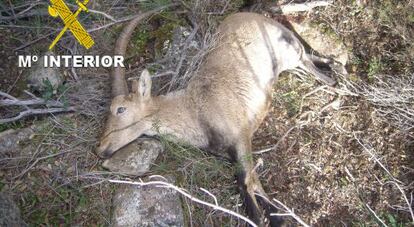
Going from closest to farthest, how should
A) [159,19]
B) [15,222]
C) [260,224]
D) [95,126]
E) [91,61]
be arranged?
[15,222] < [260,224] < [95,126] < [91,61] < [159,19]

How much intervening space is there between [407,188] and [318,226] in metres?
0.95

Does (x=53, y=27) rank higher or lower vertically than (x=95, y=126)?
higher

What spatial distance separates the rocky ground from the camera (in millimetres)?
4336

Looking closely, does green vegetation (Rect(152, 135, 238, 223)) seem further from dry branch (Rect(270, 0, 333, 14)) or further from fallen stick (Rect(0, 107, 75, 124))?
dry branch (Rect(270, 0, 333, 14))

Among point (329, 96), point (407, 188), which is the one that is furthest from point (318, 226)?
point (329, 96)

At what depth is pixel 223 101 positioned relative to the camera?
465 cm

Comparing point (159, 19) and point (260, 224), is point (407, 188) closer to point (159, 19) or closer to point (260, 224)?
point (260, 224)

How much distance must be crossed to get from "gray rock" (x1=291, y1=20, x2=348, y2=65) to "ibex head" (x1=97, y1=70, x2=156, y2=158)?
2.25 metres

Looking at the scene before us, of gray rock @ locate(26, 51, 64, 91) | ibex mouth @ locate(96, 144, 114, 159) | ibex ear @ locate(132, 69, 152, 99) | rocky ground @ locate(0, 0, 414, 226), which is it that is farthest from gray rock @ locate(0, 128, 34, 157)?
ibex ear @ locate(132, 69, 152, 99)

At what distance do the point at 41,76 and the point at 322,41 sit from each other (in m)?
3.35

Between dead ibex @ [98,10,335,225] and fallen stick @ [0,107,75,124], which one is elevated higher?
fallen stick @ [0,107,75,124]

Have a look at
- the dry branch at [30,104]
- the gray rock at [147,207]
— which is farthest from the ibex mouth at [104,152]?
the dry branch at [30,104]

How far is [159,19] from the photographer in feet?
18.5

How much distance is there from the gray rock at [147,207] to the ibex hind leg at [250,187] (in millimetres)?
658
